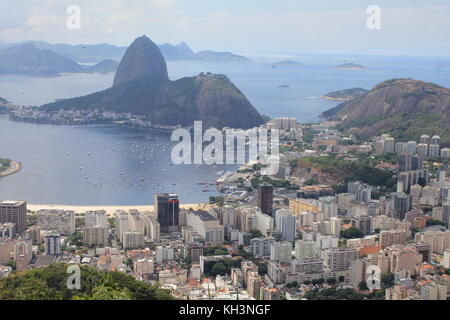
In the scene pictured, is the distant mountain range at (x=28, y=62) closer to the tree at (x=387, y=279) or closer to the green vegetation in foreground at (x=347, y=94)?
the green vegetation in foreground at (x=347, y=94)

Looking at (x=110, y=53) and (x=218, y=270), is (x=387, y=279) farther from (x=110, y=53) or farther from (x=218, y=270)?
(x=110, y=53)

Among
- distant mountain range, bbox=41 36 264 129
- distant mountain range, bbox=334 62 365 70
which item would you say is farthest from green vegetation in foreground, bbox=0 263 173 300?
distant mountain range, bbox=334 62 365 70

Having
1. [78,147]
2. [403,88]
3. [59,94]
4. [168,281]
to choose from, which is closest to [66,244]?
[168,281]

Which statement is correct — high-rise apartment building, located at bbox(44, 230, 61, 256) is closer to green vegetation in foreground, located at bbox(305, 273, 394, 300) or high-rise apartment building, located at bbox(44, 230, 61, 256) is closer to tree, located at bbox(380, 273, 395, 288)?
green vegetation in foreground, located at bbox(305, 273, 394, 300)

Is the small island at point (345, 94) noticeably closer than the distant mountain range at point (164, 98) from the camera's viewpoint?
No

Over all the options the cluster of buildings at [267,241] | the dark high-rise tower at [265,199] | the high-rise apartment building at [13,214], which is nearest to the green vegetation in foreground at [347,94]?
the cluster of buildings at [267,241]

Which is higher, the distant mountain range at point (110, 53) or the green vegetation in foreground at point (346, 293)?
the distant mountain range at point (110, 53)
